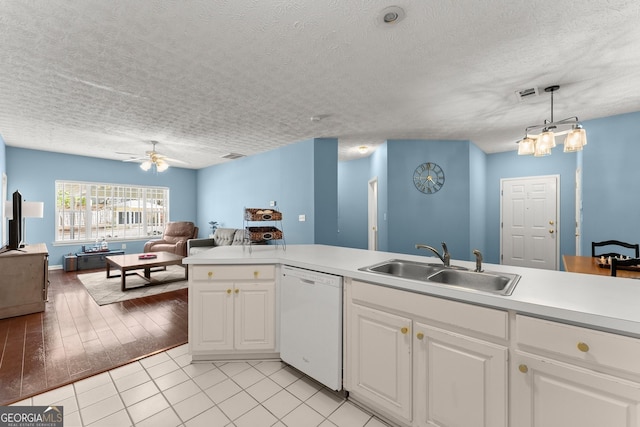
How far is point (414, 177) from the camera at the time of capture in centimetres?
475

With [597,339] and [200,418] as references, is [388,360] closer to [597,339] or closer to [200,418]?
[597,339]

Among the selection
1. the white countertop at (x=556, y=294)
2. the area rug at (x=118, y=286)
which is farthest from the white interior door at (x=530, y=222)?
the area rug at (x=118, y=286)

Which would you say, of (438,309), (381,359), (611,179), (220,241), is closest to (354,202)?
(220,241)

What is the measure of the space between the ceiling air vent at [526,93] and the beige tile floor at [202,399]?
3.29m

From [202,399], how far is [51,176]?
6531 mm

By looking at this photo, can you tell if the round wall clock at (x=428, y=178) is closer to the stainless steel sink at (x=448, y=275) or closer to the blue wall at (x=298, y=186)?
the blue wall at (x=298, y=186)

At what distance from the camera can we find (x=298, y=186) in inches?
192

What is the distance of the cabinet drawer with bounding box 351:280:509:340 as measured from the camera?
125cm

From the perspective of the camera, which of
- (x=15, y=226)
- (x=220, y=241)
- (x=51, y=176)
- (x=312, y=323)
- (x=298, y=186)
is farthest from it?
(x=220, y=241)

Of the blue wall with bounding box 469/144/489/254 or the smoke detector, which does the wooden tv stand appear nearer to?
the smoke detector

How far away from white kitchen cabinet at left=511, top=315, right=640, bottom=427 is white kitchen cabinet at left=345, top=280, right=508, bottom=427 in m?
0.07

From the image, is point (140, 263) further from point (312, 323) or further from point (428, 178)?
point (428, 178)

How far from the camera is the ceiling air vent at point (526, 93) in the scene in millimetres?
2748

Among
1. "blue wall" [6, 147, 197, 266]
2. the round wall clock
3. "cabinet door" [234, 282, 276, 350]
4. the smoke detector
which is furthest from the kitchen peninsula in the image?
"blue wall" [6, 147, 197, 266]
